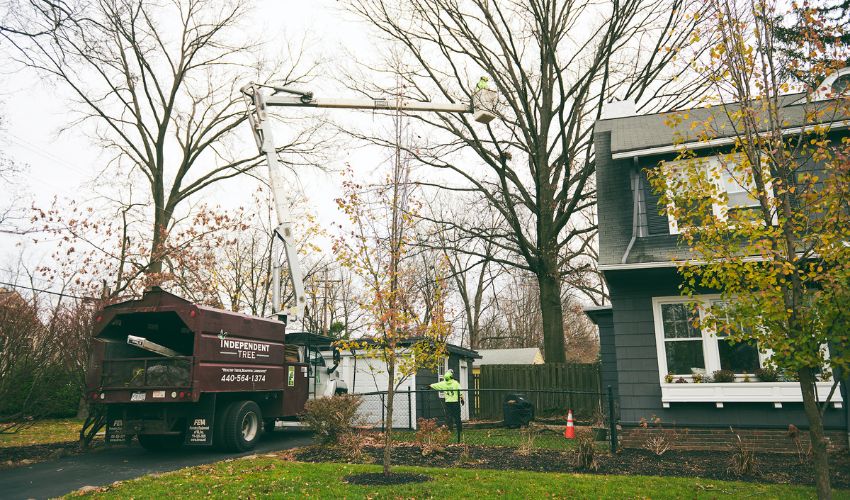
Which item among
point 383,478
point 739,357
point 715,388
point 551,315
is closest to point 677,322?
point 739,357

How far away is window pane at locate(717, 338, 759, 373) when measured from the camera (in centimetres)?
1141

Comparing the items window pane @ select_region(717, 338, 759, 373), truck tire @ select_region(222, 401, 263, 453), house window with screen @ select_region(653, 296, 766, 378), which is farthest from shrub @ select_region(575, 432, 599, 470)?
truck tire @ select_region(222, 401, 263, 453)

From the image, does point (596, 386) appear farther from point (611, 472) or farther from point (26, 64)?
point (26, 64)

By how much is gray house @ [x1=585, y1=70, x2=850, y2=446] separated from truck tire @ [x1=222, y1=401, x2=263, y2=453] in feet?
24.9

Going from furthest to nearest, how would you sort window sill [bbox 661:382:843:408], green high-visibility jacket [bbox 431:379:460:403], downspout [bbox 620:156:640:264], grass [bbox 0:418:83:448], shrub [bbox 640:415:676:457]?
1. green high-visibility jacket [bbox 431:379:460:403]
2. grass [bbox 0:418:83:448]
3. downspout [bbox 620:156:640:264]
4. shrub [bbox 640:415:676:457]
5. window sill [bbox 661:382:843:408]

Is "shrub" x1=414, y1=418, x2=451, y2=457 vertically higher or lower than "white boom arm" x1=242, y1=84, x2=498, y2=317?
lower

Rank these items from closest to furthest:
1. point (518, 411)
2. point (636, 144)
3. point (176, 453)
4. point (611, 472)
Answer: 1. point (611, 472)
2. point (176, 453)
3. point (636, 144)
4. point (518, 411)

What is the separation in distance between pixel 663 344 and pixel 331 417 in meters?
6.80

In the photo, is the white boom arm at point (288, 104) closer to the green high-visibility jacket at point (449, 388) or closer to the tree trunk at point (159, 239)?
the green high-visibility jacket at point (449, 388)

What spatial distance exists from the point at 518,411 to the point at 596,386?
181 inches

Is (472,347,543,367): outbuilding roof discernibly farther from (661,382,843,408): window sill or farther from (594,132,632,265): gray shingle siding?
(661,382,843,408): window sill

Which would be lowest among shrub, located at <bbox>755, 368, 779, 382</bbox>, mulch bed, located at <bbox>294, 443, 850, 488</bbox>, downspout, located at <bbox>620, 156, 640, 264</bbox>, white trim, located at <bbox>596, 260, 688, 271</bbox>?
mulch bed, located at <bbox>294, 443, 850, 488</bbox>

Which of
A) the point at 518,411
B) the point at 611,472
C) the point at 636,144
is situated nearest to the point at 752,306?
the point at 611,472

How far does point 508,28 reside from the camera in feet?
66.2
